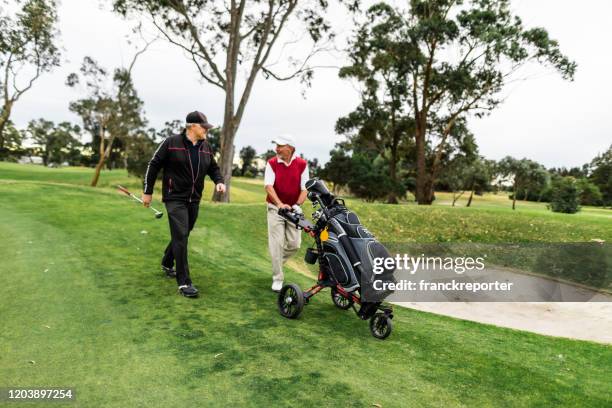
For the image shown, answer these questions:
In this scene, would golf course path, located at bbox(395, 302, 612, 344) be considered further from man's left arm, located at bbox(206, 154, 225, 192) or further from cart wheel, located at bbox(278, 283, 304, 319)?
man's left arm, located at bbox(206, 154, 225, 192)

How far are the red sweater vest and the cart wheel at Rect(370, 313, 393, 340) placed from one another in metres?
1.97

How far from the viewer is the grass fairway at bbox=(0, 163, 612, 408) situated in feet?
10.8

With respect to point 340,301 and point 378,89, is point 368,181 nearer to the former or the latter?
point 378,89

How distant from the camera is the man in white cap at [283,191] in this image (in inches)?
219

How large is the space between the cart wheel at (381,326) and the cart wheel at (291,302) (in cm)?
81

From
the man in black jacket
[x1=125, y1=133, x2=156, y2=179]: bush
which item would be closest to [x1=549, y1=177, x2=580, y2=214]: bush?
the man in black jacket

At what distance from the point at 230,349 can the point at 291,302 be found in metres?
1.12

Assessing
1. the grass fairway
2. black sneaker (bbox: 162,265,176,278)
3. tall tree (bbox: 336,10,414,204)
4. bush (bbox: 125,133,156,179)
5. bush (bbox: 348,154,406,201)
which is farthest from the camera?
bush (bbox: 348,154,406,201)

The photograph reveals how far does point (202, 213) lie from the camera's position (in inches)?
508

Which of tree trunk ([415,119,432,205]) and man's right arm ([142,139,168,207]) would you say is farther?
tree trunk ([415,119,432,205])

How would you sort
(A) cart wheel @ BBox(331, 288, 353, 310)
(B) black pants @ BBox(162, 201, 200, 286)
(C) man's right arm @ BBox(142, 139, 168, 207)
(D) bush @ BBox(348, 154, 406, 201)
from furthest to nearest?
(D) bush @ BBox(348, 154, 406, 201) → (A) cart wheel @ BBox(331, 288, 353, 310) → (B) black pants @ BBox(162, 201, 200, 286) → (C) man's right arm @ BBox(142, 139, 168, 207)

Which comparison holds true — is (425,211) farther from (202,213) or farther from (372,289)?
(372,289)

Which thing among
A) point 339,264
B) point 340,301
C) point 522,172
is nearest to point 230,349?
point 339,264

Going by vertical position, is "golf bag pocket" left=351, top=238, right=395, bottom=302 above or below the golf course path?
above
